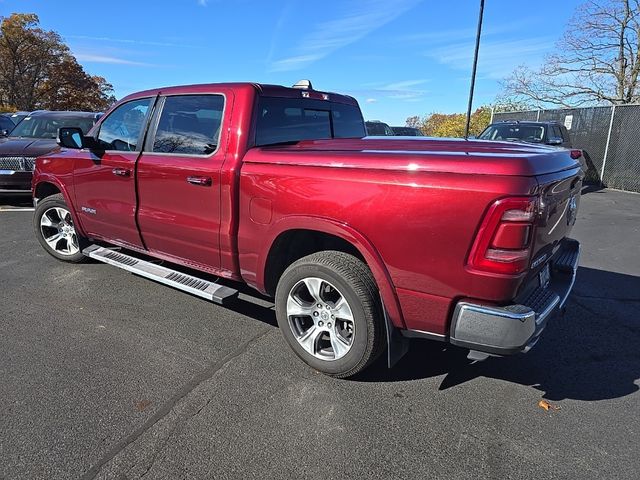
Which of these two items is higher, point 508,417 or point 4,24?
point 4,24

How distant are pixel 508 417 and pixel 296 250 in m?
1.75

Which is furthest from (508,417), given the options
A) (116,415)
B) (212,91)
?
(212,91)

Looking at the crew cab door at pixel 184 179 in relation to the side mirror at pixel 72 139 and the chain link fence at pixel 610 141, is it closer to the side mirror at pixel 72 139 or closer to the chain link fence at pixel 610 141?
the side mirror at pixel 72 139

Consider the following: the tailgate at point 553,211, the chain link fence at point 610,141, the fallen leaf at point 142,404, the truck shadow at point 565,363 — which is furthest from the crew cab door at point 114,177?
the chain link fence at point 610,141

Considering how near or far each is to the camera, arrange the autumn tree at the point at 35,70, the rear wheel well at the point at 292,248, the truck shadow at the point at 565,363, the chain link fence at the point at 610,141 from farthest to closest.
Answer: the autumn tree at the point at 35,70 → the chain link fence at the point at 610,141 → the rear wheel well at the point at 292,248 → the truck shadow at the point at 565,363

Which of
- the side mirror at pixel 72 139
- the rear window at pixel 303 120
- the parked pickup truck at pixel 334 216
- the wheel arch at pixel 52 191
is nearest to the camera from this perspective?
the parked pickup truck at pixel 334 216

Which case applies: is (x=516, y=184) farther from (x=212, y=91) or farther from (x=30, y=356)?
(x=30, y=356)

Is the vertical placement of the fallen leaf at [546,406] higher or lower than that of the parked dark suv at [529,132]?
lower

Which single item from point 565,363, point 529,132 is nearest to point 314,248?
point 565,363

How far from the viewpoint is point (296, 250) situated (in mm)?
3422

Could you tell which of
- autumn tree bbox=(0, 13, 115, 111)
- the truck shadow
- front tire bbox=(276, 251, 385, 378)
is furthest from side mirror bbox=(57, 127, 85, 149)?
autumn tree bbox=(0, 13, 115, 111)

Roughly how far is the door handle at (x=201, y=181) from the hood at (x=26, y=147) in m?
6.36

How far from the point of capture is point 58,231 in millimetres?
5449

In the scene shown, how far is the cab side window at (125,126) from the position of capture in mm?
4195
